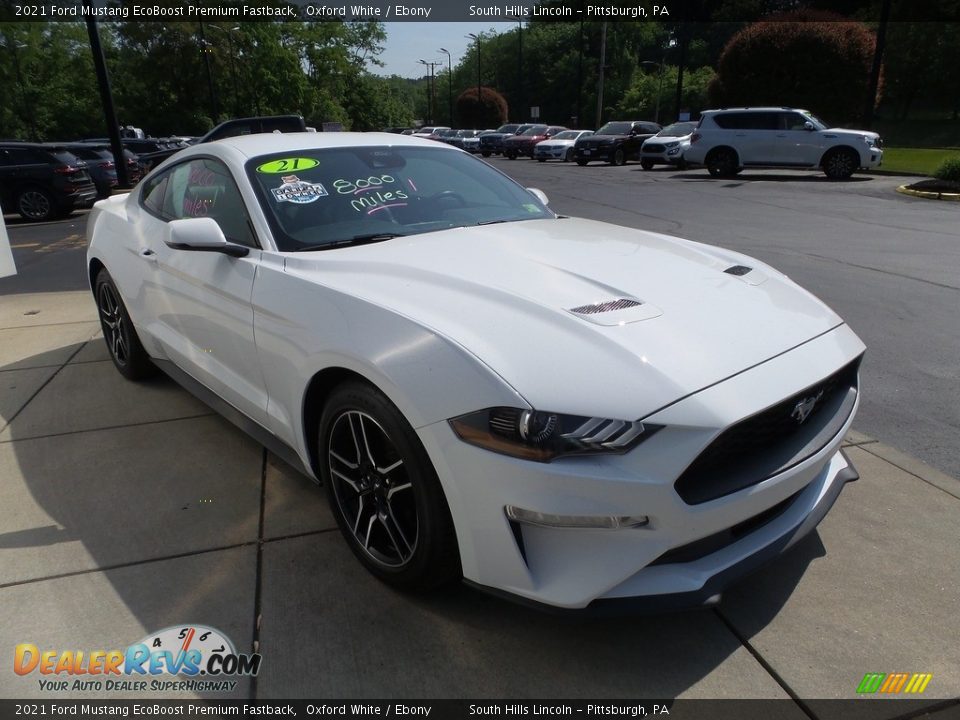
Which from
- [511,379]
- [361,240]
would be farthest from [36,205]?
[511,379]

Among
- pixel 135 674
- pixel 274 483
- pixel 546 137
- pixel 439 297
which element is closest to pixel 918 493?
pixel 439 297

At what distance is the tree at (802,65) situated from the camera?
28.6 meters

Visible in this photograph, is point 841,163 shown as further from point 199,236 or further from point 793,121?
point 199,236

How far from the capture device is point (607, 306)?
7.35ft

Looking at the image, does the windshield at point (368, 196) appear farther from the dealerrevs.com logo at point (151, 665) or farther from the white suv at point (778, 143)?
the white suv at point (778, 143)

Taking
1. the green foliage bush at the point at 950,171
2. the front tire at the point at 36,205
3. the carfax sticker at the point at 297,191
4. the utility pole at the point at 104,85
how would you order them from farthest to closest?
the green foliage bush at the point at 950,171 → the front tire at the point at 36,205 → the utility pole at the point at 104,85 → the carfax sticker at the point at 297,191

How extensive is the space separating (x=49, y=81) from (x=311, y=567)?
5934 centimetres

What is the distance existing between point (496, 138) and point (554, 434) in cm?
3605

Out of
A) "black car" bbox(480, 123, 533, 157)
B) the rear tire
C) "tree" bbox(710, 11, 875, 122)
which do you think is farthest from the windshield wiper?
"black car" bbox(480, 123, 533, 157)

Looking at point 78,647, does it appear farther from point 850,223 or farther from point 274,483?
point 850,223

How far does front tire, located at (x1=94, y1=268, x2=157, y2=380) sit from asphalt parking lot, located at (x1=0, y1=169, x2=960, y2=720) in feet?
0.42

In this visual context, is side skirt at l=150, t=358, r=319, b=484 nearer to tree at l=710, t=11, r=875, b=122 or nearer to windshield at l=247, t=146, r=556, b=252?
windshield at l=247, t=146, r=556, b=252

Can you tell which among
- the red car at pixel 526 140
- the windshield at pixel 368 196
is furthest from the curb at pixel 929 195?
the red car at pixel 526 140

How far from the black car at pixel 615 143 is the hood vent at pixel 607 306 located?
24.6 meters
